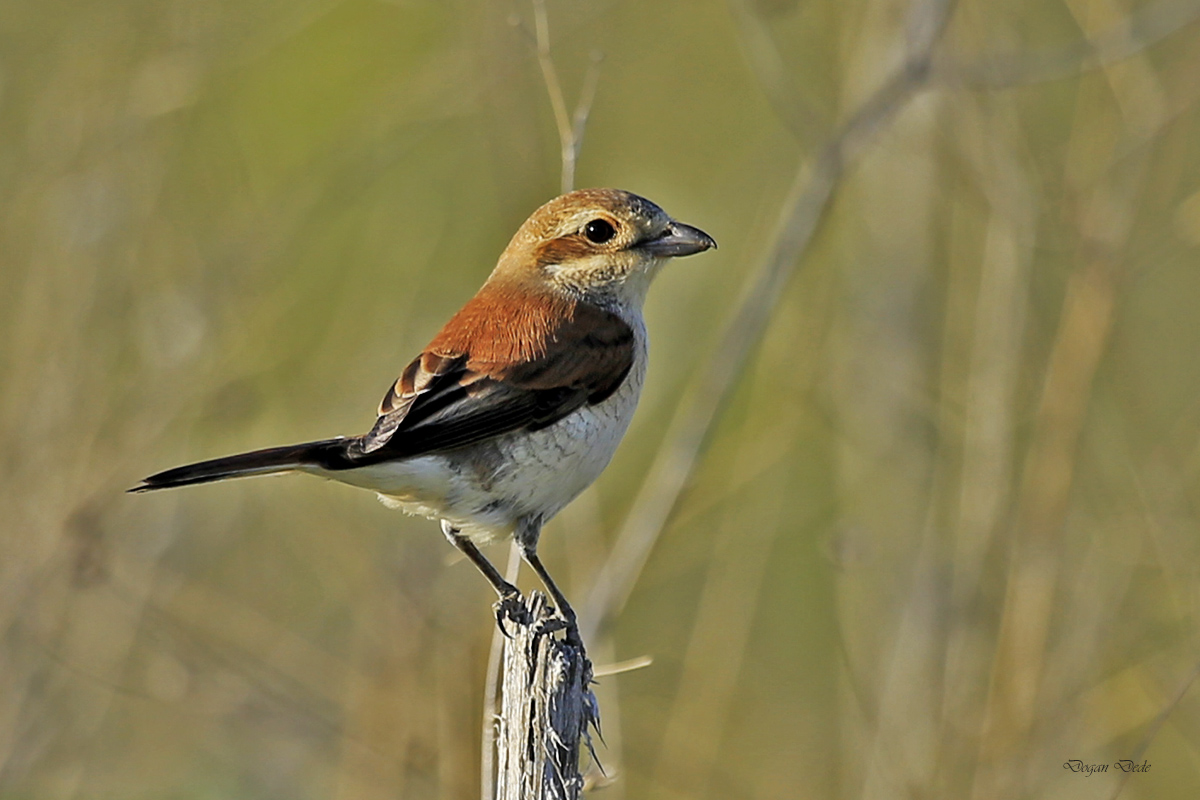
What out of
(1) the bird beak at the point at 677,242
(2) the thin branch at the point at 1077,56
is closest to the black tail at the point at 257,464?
(1) the bird beak at the point at 677,242

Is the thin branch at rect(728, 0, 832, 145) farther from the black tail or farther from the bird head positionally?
the black tail

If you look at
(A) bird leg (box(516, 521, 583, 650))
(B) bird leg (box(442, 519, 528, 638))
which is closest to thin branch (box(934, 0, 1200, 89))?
(A) bird leg (box(516, 521, 583, 650))

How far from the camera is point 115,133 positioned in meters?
4.89

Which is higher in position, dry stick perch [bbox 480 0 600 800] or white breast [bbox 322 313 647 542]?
white breast [bbox 322 313 647 542]

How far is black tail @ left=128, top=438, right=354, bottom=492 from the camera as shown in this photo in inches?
109

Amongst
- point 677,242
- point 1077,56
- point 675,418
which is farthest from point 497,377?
point 1077,56

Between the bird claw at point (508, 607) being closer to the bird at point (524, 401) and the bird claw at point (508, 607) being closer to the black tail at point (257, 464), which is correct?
the bird at point (524, 401)

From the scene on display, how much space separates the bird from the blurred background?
416 millimetres

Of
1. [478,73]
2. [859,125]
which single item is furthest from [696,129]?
[859,125]

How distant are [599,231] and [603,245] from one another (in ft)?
0.14

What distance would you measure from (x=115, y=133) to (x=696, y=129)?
323 cm

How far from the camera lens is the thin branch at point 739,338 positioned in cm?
385

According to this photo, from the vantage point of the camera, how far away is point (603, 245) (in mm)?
3834

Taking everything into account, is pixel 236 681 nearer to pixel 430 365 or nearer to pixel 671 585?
pixel 430 365
